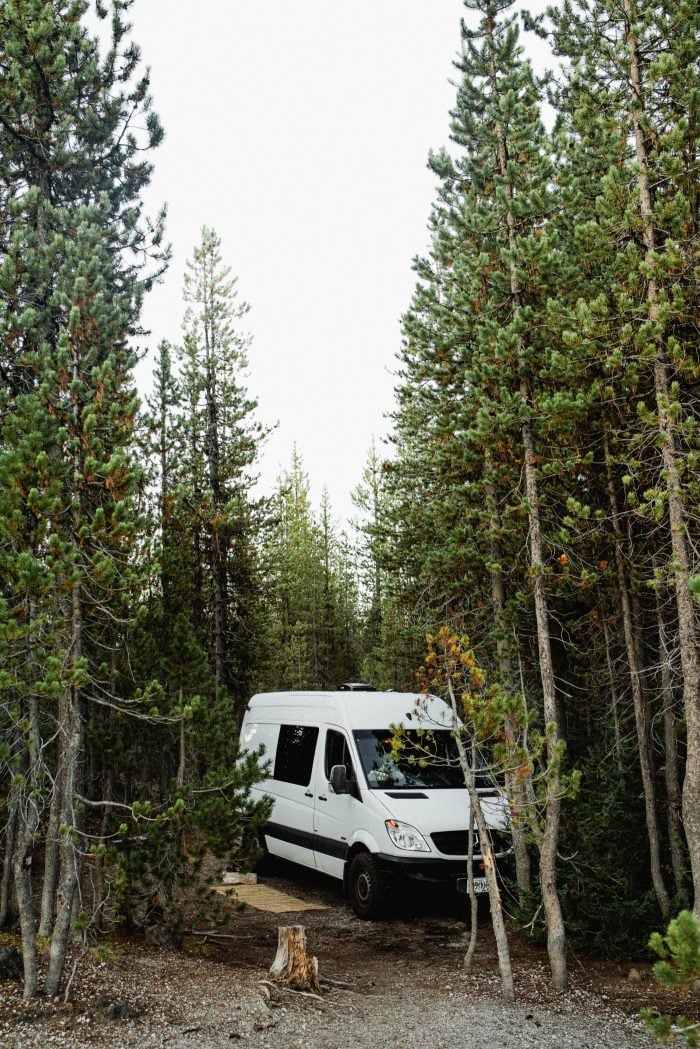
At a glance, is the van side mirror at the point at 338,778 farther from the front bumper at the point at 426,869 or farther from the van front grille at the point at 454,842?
the van front grille at the point at 454,842

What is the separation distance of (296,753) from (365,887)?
8.41 feet

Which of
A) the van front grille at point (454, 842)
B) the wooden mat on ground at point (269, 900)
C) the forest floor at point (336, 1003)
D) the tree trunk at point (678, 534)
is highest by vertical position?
the tree trunk at point (678, 534)

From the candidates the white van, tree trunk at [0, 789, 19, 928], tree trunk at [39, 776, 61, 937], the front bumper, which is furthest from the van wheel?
tree trunk at [0, 789, 19, 928]

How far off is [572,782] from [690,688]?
4.27 feet

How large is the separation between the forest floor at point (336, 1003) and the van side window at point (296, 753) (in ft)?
9.48

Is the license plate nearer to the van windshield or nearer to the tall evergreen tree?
the van windshield

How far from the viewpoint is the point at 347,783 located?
31.8 feet

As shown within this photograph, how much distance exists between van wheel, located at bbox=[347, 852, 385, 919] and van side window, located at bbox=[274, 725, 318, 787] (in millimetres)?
1584

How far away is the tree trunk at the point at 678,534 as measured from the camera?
659 centimetres

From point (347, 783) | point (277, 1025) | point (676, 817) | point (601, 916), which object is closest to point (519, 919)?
point (601, 916)

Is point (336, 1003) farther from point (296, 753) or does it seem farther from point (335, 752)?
point (296, 753)

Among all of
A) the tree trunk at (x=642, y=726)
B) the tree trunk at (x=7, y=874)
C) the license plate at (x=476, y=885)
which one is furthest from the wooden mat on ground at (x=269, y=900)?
the tree trunk at (x=642, y=726)

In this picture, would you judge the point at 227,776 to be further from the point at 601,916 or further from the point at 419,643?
the point at 419,643

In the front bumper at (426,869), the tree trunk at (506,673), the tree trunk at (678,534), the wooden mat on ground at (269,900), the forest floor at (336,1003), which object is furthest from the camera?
the wooden mat on ground at (269,900)
